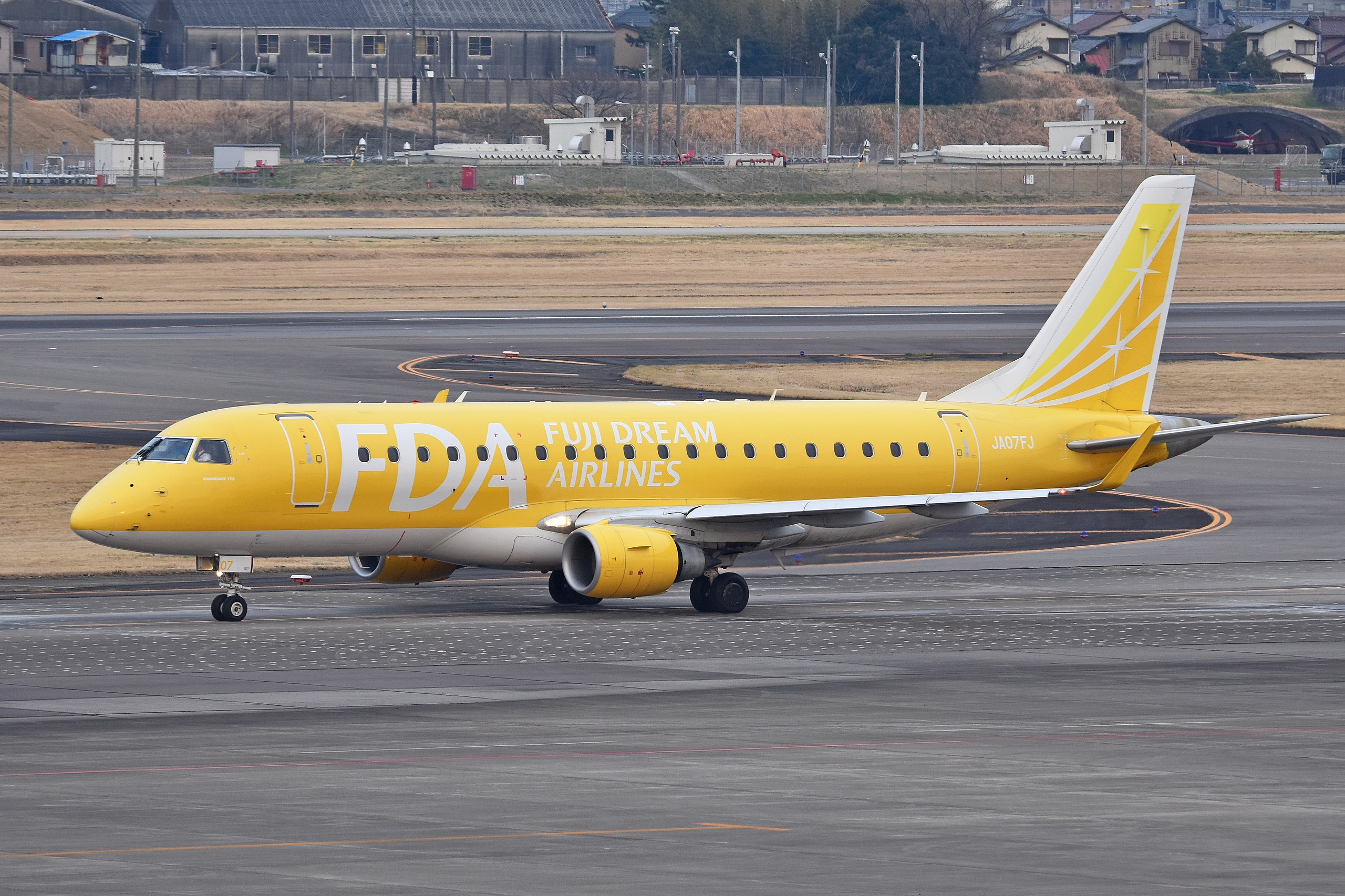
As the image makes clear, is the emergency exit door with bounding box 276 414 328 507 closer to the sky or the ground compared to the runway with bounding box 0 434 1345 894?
closer to the sky

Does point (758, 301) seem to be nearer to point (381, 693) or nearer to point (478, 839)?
point (381, 693)

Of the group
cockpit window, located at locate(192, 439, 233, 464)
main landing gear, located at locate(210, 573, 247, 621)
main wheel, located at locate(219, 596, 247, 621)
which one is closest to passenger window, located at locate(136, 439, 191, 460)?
cockpit window, located at locate(192, 439, 233, 464)

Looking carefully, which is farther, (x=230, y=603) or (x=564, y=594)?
(x=564, y=594)

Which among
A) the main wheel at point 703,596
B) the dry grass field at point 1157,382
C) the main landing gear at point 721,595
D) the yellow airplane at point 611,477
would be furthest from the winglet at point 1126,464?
the dry grass field at point 1157,382

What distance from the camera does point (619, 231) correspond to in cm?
15450

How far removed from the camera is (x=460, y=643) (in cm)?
3525

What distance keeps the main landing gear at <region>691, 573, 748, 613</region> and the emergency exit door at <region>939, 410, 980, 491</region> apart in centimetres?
615

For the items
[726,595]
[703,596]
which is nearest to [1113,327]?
[726,595]

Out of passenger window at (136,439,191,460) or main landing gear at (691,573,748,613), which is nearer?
passenger window at (136,439,191,460)

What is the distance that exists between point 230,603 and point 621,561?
7.40m

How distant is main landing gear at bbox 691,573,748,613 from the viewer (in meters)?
40.0

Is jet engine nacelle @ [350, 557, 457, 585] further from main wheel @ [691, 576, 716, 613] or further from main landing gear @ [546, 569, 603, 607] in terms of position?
main wheel @ [691, 576, 716, 613]

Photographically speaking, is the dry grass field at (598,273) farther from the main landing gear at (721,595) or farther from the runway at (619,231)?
the main landing gear at (721,595)

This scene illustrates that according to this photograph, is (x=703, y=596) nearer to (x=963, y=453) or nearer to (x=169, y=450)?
(x=963, y=453)
